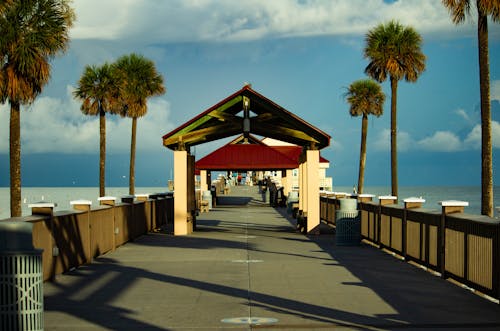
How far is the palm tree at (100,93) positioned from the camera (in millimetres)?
52219

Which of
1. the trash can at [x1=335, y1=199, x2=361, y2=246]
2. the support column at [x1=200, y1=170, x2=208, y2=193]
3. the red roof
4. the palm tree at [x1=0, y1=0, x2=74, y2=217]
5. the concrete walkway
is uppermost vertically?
the palm tree at [x1=0, y1=0, x2=74, y2=217]

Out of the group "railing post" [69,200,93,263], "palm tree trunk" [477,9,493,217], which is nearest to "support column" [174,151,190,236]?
"railing post" [69,200,93,263]

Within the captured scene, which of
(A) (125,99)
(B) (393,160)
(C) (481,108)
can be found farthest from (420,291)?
(A) (125,99)

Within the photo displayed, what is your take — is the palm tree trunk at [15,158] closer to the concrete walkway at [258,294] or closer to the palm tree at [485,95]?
the concrete walkway at [258,294]

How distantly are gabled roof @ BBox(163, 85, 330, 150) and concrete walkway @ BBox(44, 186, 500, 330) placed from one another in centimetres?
759

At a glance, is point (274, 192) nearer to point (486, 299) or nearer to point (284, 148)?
point (284, 148)

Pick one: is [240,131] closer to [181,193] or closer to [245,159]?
[181,193]

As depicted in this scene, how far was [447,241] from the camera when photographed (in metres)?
15.3

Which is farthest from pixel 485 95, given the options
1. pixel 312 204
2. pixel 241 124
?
→ pixel 241 124

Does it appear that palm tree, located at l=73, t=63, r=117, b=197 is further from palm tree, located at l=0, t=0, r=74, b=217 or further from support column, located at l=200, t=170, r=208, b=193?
palm tree, located at l=0, t=0, r=74, b=217

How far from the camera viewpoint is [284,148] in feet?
212

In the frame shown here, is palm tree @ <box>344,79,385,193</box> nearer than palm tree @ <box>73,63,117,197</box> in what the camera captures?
No

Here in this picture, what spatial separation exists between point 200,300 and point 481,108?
50.1ft

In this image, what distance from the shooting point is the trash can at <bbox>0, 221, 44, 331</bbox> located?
8.95m
